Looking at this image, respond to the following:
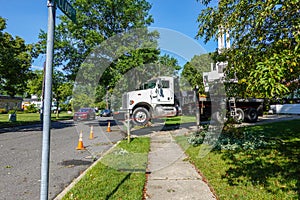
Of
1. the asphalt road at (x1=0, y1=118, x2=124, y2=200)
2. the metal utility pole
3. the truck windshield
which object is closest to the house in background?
the truck windshield

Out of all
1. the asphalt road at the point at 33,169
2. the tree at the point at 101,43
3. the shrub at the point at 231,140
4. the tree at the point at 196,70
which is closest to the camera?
the asphalt road at the point at 33,169

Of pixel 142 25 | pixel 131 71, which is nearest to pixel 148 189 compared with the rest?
pixel 131 71

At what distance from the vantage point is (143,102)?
12266mm

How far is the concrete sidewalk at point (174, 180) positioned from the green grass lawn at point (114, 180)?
21 cm

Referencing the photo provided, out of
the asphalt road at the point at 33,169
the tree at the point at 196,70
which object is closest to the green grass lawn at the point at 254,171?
the asphalt road at the point at 33,169

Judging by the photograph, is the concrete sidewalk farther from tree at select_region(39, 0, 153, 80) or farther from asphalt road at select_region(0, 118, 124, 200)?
tree at select_region(39, 0, 153, 80)

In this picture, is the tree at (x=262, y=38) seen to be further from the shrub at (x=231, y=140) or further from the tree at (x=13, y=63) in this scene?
the tree at (x=13, y=63)

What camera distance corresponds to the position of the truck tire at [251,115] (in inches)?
614

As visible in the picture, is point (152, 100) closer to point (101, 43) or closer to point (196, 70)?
point (101, 43)

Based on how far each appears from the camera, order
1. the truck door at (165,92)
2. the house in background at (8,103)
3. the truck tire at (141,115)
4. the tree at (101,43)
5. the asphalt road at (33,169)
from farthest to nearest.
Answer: the house in background at (8,103) < the truck door at (165,92) < the truck tire at (141,115) < the tree at (101,43) < the asphalt road at (33,169)

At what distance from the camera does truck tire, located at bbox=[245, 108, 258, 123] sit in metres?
15.6

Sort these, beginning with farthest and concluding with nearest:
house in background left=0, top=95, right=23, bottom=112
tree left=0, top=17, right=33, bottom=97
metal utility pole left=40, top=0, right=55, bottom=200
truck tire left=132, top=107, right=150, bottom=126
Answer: house in background left=0, top=95, right=23, bottom=112
tree left=0, top=17, right=33, bottom=97
truck tire left=132, top=107, right=150, bottom=126
metal utility pole left=40, top=0, right=55, bottom=200

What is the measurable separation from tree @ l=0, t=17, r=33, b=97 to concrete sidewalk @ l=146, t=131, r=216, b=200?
12.5 m

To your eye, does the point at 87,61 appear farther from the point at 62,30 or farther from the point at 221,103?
the point at 221,103
